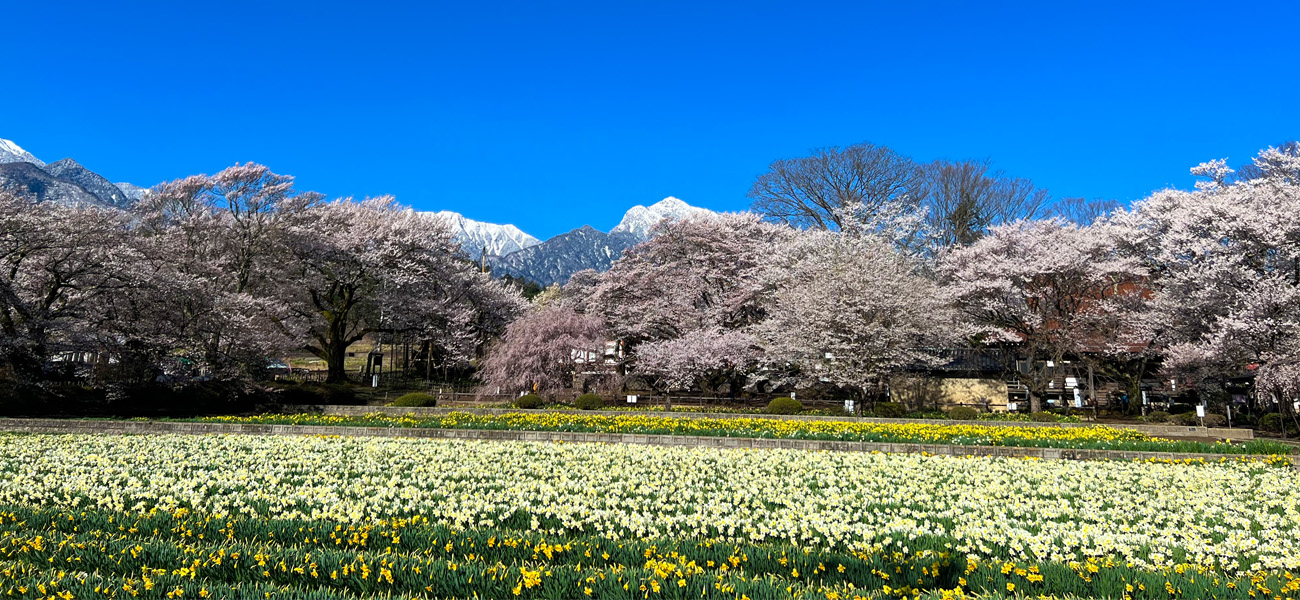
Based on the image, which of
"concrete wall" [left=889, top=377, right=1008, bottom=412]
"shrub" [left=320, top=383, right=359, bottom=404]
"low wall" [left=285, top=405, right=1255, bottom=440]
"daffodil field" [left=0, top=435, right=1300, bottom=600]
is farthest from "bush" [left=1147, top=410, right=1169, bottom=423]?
"shrub" [left=320, top=383, right=359, bottom=404]

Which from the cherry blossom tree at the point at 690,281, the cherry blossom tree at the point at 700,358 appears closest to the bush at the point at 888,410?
the cherry blossom tree at the point at 700,358

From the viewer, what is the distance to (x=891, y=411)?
82.7 feet

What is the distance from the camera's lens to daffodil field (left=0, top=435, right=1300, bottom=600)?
5.36 meters

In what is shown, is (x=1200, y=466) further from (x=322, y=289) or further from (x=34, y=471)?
(x=322, y=289)

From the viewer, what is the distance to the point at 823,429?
1831cm

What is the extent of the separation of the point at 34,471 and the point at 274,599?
8.79m

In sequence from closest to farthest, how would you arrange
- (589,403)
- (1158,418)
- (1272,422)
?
(1272,422), (1158,418), (589,403)

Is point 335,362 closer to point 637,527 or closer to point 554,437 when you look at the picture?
point 554,437

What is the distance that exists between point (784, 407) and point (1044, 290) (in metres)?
14.5

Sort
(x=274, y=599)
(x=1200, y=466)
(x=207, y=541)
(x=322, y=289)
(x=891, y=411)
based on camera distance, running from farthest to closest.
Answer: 1. (x=322, y=289)
2. (x=891, y=411)
3. (x=1200, y=466)
4. (x=207, y=541)
5. (x=274, y=599)

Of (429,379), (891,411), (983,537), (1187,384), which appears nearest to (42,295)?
(429,379)

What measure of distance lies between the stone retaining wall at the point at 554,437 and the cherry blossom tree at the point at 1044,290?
16148 millimetres

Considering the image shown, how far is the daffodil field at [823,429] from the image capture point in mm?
15070

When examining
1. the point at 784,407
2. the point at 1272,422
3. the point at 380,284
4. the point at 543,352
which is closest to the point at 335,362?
the point at 380,284
